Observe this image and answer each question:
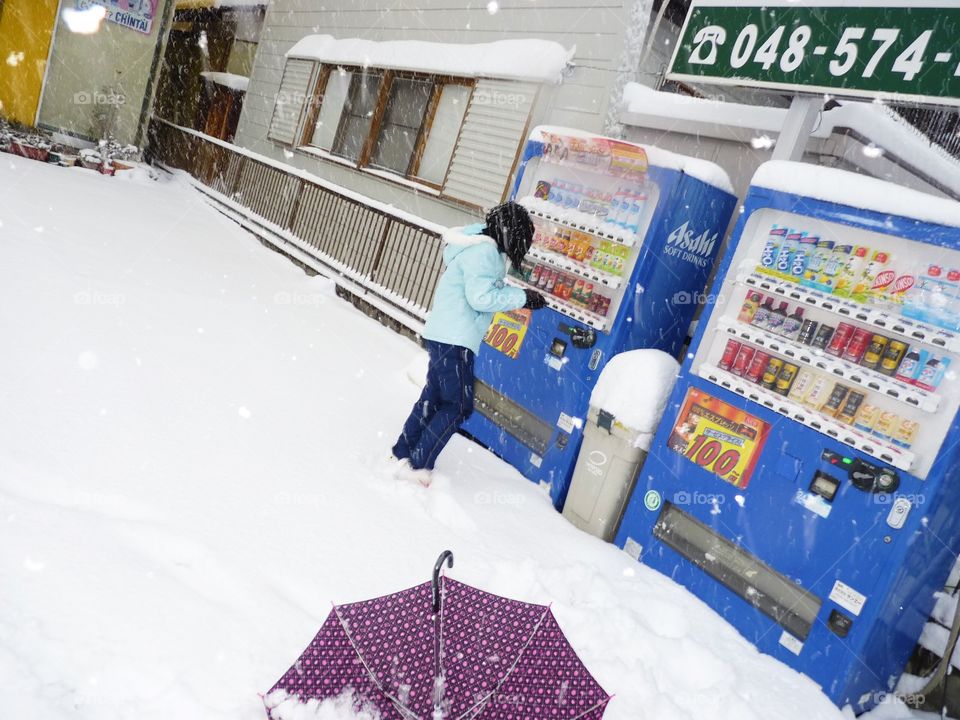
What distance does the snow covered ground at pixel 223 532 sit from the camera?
2256 mm

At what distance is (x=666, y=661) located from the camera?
123 inches

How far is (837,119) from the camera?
16.0ft

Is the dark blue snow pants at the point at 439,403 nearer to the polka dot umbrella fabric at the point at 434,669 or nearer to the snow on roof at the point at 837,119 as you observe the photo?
the polka dot umbrella fabric at the point at 434,669

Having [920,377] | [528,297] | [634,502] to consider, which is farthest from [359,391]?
[920,377]

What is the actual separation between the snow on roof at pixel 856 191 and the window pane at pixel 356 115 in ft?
26.3

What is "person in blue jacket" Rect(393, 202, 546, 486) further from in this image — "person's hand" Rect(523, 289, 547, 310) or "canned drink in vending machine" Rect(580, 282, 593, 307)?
"canned drink in vending machine" Rect(580, 282, 593, 307)

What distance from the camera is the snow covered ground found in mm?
2256

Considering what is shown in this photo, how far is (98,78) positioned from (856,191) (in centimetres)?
1536

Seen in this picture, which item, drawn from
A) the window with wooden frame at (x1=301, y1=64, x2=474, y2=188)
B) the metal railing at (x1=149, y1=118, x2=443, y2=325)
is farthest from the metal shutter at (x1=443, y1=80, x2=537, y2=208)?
the metal railing at (x1=149, y1=118, x2=443, y2=325)

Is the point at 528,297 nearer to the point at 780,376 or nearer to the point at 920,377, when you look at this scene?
the point at 780,376

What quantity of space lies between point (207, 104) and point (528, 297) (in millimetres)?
19579

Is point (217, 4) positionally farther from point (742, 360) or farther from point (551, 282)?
point (742, 360)

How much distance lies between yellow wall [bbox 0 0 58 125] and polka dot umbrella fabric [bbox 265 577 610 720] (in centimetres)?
1523

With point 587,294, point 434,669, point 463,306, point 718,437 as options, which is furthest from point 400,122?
point 434,669
